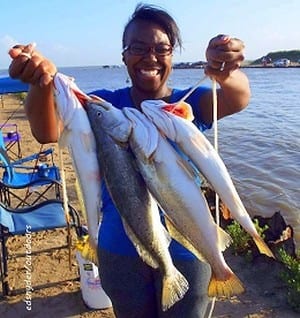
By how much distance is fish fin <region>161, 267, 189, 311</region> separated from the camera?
7.68 ft

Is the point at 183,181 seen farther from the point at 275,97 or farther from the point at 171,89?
the point at 275,97

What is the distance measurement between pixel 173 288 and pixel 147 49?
1.28m

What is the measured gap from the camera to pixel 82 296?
5156mm

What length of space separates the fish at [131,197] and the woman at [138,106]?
0.17m

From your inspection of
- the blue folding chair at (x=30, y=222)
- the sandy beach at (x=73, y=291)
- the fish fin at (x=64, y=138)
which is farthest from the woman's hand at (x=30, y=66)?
the sandy beach at (x=73, y=291)

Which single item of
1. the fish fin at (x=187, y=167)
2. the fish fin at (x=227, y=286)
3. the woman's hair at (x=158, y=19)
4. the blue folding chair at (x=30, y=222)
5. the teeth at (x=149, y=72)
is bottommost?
the blue folding chair at (x=30, y=222)

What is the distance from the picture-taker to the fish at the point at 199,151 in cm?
215

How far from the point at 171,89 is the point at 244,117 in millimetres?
19792

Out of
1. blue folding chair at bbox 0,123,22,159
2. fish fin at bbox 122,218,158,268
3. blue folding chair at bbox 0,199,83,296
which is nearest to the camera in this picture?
fish fin at bbox 122,218,158,268

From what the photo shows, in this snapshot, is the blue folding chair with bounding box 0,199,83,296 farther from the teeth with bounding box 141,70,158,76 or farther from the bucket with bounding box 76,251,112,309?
the teeth with bounding box 141,70,158,76

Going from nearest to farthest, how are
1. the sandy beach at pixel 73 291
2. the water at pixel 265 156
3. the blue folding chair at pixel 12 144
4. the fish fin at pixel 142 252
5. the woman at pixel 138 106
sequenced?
1. the fish fin at pixel 142 252
2. the woman at pixel 138 106
3. the sandy beach at pixel 73 291
4. the water at pixel 265 156
5. the blue folding chair at pixel 12 144

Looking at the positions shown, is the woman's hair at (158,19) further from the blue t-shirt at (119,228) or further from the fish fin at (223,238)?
the fish fin at (223,238)

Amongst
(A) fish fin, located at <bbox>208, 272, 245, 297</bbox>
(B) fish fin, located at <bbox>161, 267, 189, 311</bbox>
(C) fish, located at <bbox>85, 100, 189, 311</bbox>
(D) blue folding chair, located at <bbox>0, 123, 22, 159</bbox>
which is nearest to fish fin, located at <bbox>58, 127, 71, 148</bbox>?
(C) fish, located at <bbox>85, 100, 189, 311</bbox>

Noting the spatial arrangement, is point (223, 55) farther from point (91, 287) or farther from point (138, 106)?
point (91, 287)
